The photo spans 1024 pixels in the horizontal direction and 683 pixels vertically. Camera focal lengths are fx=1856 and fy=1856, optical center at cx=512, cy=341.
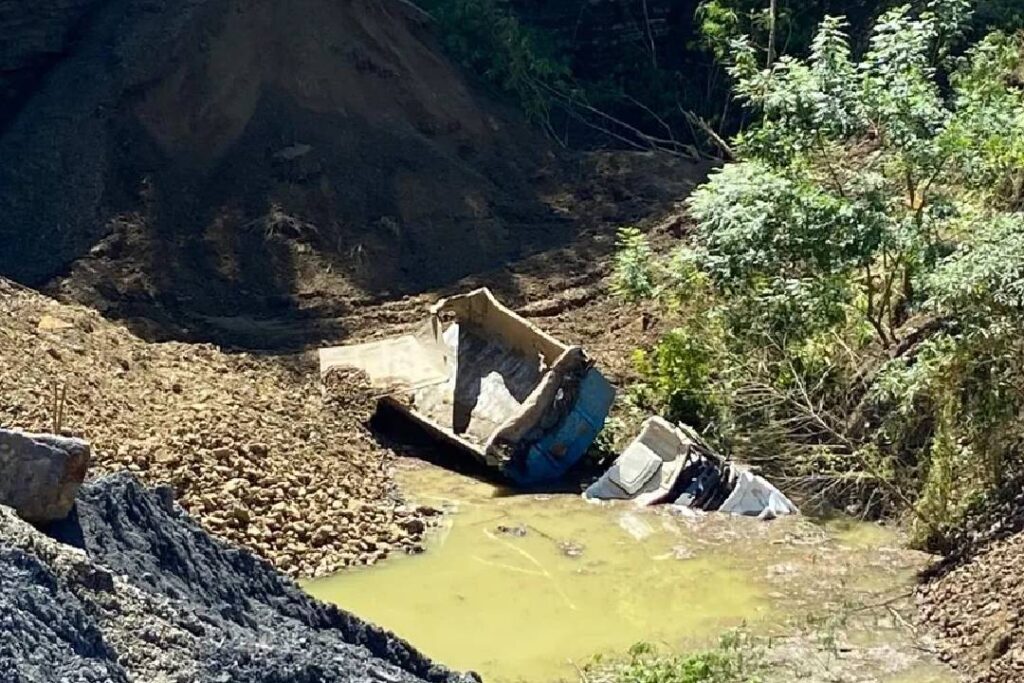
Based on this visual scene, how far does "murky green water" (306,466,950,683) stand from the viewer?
10.9m

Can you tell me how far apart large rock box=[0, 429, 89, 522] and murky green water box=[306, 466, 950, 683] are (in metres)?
3.76

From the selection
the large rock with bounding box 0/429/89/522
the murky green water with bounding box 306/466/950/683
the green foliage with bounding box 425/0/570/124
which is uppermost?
the green foliage with bounding box 425/0/570/124

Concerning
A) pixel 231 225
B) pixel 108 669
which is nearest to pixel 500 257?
pixel 231 225

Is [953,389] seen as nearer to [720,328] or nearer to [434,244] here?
[720,328]

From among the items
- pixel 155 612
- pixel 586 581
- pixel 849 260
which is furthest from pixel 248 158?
pixel 155 612

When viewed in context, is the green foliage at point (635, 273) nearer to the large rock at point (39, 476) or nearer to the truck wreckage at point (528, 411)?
the truck wreckage at point (528, 411)

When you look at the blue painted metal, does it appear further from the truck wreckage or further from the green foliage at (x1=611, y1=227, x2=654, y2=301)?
the green foliage at (x1=611, y1=227, x2=654, y2=301)

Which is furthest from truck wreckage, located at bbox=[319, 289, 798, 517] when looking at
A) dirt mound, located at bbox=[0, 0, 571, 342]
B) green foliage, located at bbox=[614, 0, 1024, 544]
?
dirt mound, located at bbox=[0, 0, 571, 342]

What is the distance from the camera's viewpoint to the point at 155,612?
21.7ft

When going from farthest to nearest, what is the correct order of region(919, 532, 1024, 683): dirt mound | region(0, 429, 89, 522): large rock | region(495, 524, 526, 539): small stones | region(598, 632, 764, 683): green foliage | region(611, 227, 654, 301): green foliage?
region(611, 227, 654, 301): green foliage, region(495, 524, 526, 539): small stones, region(919, 532, 1024, 683): dirt mound, region(598, 632, 764, 683): green foliage, region(0, 429, 89, 522): large rock

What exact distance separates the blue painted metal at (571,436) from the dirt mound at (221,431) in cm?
102

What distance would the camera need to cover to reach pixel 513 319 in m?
14.3

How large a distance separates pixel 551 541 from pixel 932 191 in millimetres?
3588

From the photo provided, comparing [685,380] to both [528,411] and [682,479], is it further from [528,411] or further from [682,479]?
[528,411]
